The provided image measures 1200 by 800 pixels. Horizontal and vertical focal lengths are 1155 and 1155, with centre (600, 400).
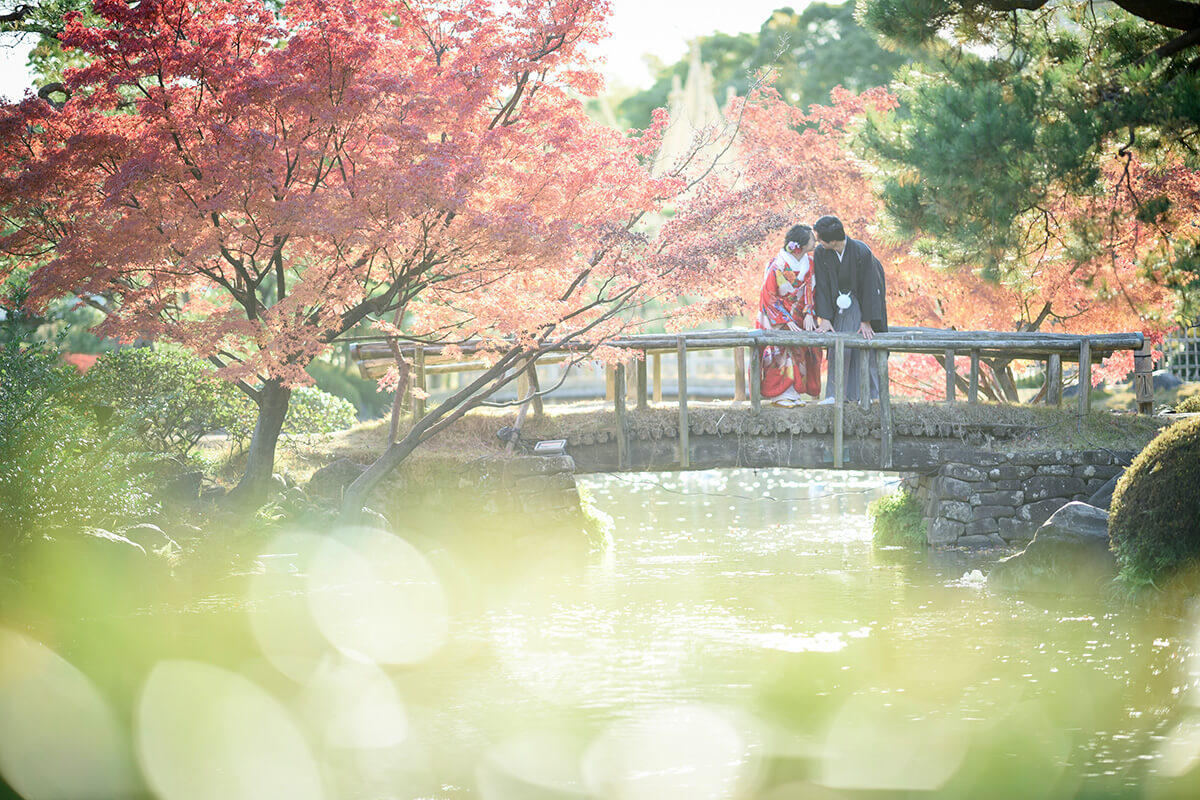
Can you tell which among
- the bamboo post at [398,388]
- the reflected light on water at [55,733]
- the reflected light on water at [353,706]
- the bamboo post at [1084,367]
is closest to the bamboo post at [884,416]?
the bamboo post at [1084,367]

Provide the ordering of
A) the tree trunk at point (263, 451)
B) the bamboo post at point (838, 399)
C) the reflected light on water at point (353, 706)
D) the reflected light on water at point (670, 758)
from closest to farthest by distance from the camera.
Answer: the reflected light on water at point (670, 758)
the reflected light on water at point (353, 706)
the tree trunk at point (263, 451)
the bamboo post at point (838, 399)

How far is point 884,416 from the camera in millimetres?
12375

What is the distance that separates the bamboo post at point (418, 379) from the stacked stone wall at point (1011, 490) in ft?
18.9

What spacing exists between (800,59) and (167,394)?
28.3 meters

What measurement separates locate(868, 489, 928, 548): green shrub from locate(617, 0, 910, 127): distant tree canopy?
16767mm

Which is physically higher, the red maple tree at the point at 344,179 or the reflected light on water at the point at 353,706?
the red maple tree at the point at 344,179

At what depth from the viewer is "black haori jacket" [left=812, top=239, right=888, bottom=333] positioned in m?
12.8

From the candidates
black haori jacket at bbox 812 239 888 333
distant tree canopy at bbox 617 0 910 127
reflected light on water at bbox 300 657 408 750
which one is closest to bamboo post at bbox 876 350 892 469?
black haori jacket at bbox 812 239 888 333

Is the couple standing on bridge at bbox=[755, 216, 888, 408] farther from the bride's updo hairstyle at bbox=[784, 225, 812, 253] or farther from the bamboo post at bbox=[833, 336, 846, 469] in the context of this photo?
the bamboo post at bbox=[833, 336, 846, 469]

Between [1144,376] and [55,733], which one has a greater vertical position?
[1144,376]

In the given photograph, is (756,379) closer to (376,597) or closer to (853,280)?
(853,280)

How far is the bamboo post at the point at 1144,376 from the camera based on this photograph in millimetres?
12771

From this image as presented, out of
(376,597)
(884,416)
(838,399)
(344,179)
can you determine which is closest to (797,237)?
(838,399)

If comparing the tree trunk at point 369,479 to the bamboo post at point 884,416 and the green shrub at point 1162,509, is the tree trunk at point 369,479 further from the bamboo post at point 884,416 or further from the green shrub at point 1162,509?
the green shrub at point 1162,509
